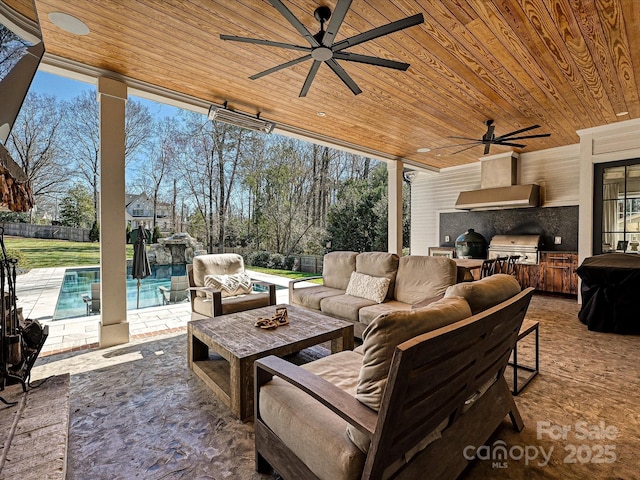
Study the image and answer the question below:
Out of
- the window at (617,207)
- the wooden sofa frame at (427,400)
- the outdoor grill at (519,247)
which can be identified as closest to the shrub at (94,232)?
the wooden sofa frame at (427,400)

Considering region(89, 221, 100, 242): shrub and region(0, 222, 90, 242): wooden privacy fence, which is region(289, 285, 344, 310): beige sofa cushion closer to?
region(0, 222, 90, 242): wooden privacy fence

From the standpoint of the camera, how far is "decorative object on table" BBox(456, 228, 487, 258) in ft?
22.2

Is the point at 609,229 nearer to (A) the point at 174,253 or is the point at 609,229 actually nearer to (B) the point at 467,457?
(B) the point at 467,457

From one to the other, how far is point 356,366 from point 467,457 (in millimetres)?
654

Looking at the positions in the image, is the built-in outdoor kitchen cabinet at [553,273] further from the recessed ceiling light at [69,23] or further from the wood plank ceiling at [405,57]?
the recessed ceiling light at [69,23]

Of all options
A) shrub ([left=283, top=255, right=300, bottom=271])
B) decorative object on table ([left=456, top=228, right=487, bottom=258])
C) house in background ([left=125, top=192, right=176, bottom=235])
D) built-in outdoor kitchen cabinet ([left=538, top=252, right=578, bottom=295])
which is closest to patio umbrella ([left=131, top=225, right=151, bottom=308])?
house in background ([left=125, top=192, right=176, bottom=235])

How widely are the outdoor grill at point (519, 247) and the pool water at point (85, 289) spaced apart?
7.20 m

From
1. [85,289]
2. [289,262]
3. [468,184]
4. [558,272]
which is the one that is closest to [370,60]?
[558,272]

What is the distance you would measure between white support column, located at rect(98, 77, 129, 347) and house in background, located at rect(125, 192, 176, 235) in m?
5.15

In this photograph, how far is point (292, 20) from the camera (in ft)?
6.45

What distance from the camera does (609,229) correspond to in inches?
200

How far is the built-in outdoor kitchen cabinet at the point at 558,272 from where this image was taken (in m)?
5.54

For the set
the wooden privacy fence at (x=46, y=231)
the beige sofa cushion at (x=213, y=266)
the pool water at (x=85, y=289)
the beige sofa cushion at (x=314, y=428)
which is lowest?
the pool water at (x=85, y=289)

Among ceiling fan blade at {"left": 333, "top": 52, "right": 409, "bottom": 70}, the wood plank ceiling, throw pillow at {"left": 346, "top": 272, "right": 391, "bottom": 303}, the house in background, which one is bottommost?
throw pillow at {"left": 346, "top": 272, "right": 391, "bottom": 303}
